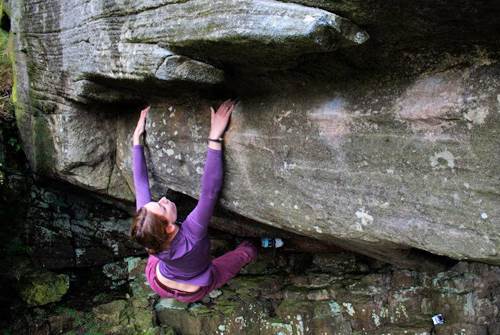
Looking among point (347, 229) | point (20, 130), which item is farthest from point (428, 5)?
point (20, 130)

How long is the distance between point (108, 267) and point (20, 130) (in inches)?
96.6

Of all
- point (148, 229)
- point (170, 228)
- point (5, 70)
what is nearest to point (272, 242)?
point (170, 228)

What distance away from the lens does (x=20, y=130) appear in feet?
21.6

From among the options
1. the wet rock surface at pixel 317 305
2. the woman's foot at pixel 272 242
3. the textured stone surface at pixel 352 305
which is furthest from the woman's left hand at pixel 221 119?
the textured stone surface at pixel 352 305

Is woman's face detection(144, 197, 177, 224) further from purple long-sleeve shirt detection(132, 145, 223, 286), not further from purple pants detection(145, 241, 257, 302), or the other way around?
purple pants detection(145, 241, 257, 302)

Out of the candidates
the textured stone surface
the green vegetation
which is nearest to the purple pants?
the textured stone surface

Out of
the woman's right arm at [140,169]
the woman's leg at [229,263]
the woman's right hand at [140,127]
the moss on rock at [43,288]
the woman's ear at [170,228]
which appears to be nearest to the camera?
the woman's ear at [170,228]

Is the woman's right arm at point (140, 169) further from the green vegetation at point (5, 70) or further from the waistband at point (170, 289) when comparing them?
the green vegetation at point (5, 70)

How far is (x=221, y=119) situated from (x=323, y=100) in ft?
3.50

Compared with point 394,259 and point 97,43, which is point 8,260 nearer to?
point 97,43

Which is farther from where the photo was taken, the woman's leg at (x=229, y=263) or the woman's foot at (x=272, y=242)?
the woman's foot at (x=272, y=242)

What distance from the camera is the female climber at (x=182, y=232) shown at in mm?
4004

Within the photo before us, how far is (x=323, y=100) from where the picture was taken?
367 cm

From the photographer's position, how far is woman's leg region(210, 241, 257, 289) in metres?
5.05
